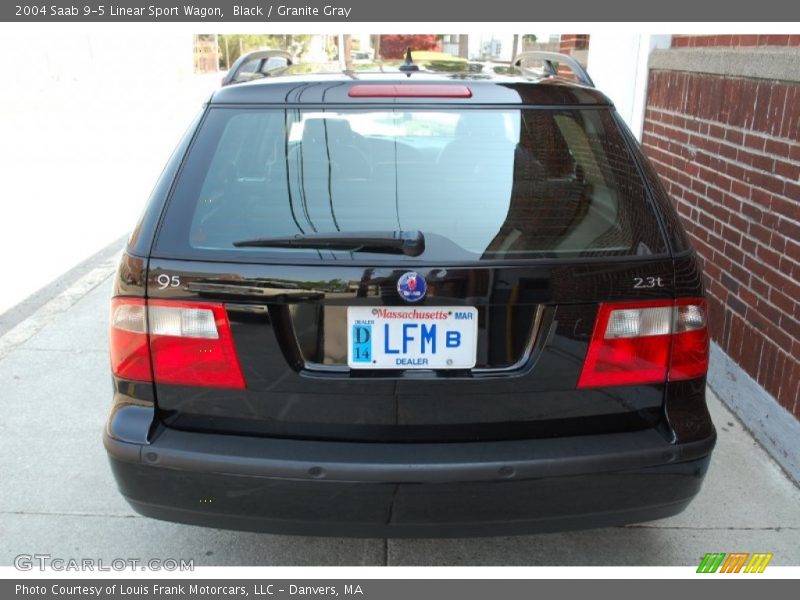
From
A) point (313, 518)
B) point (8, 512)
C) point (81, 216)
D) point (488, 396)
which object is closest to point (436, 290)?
point (488, 396)

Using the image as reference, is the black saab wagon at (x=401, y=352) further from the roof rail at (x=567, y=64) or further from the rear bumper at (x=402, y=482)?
the roof rail at (x=567, y=64)

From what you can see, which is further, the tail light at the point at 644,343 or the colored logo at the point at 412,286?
the tail light at the point at 644,343

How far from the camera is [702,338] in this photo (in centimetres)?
244

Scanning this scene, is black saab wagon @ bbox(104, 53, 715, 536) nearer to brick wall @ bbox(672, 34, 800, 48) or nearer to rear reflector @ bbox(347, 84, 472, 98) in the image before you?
rear reflector @ bbox(347, 84, 472, 98)

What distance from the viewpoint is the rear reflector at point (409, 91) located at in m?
2.54

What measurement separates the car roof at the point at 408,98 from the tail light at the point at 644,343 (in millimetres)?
748

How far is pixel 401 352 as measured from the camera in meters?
2.28

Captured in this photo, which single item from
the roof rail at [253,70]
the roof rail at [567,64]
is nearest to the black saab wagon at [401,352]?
the roof rail at [253,70]

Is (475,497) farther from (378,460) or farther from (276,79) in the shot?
(276,79)

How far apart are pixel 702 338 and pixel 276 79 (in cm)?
162

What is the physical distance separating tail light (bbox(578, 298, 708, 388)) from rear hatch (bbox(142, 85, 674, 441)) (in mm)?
27

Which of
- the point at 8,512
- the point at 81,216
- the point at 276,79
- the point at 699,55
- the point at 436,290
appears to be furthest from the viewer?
the point at 81,216

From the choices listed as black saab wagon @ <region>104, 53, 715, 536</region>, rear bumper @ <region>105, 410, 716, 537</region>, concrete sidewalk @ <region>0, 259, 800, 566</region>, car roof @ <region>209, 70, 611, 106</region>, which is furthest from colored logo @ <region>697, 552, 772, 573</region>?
car roof @ <region>209, 70, 611, 106</region>

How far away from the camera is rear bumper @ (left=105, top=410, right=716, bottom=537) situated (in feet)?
7.47
